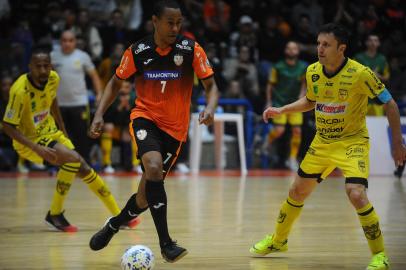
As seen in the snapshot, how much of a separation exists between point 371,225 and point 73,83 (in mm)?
A: 8137

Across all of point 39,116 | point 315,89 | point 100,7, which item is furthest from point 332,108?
point 100,7

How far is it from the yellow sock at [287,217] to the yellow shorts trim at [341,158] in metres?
0.30

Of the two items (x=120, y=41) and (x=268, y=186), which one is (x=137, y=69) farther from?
(x=120, y=41)

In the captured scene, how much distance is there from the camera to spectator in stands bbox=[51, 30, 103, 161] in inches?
511

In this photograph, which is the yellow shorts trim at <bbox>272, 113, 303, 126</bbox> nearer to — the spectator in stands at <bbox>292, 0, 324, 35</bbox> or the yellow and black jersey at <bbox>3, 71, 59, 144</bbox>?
the spectator in stands at <bbox>292, 0, 324, 35</bbox>

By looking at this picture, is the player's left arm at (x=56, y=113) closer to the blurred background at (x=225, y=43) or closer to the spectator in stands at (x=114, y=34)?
the blurred background at (x=225, y=43)

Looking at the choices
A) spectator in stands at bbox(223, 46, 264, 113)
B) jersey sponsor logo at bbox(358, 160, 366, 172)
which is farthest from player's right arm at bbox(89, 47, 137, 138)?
spectator in stands at bbox(223, 46, 264, 113)

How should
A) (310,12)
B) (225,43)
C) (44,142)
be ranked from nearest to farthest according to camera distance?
(44,142) → (225,43) → (310,12)

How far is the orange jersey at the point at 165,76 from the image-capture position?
20.6 feet

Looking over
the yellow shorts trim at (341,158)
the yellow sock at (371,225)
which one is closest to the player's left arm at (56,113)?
the yellow shorts trim at (341,158)

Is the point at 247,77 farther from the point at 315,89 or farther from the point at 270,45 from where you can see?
the point at 315,89

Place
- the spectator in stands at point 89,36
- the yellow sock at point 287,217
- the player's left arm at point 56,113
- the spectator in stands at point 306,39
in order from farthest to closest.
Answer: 1. the spectator in stands at point 306,39
2. the spectator in stands at point 89,36
3. the player's left arm at point 56,113
4. the yellow sock at point 287,217

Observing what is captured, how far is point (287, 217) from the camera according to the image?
6.37m

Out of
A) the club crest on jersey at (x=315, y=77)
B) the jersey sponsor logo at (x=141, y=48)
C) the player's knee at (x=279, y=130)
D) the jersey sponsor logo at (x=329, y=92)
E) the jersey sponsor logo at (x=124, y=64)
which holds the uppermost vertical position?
the jersey sponsor logo at (x=141, y=48)
